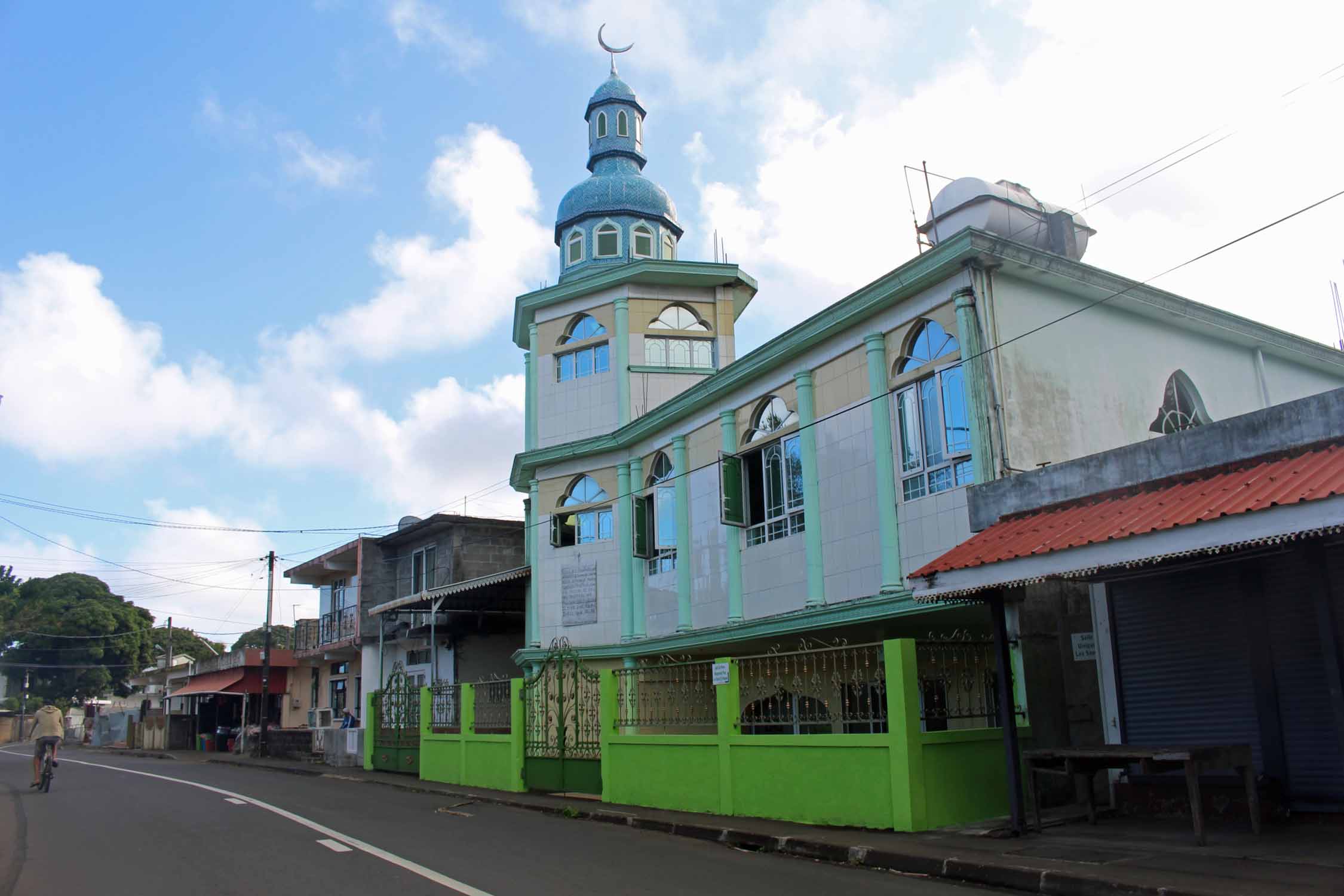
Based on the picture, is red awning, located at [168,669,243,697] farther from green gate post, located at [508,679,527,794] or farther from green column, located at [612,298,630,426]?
green gate post, located at [508,679,527,794]

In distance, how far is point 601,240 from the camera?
25.7 m

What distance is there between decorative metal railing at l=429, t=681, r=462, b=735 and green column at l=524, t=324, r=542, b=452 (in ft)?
18.6

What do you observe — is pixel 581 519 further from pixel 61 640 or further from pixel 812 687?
pixel 61 640

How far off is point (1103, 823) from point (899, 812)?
196 cm

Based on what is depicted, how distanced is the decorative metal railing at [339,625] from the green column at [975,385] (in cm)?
2387

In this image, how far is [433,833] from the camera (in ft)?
38.4

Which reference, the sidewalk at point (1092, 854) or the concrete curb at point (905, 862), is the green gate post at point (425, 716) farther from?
the sidewalk at point (1092, 854)

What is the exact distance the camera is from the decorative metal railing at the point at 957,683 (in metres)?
10.9

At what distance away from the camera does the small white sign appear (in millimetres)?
11203

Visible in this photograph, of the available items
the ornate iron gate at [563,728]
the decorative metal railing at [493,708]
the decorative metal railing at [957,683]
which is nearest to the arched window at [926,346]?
the decorative metal railing at [957,683]

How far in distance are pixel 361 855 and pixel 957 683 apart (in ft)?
20.2

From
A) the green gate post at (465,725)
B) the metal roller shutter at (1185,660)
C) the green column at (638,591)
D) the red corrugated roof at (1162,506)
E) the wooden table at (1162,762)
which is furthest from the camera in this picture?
the green column at (638,591)

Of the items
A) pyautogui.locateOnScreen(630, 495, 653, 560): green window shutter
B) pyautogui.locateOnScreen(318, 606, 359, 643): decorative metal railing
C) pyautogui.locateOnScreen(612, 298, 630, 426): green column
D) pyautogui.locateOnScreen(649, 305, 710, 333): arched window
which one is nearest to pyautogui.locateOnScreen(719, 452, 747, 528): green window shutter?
pyautogui.locateOnScreen(630, 495, 653, 560): green window shutter

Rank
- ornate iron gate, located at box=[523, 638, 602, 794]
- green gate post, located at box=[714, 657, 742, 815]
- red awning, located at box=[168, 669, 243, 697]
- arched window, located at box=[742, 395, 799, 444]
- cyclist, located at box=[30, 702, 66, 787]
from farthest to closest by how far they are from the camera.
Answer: red awning, located at box=[168, 669, 243, 697] → cyclist, located at box=[30, 702, 66, 787] → arched window, located at box=[742, 395, 799, 444] → ornate iron gate, located at box=[523, 638, 602, 794] → green gate post, located at box=[714, 657, 742, 815]
